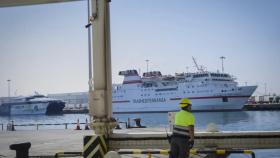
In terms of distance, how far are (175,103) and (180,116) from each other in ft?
283

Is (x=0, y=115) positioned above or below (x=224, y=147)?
below

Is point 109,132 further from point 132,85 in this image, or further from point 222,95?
point 132,85

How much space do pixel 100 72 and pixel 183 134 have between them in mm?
2536

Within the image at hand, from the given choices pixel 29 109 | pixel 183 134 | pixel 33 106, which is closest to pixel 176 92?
pixel 33 106

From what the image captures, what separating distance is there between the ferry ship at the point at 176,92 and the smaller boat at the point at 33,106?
25.9 metres

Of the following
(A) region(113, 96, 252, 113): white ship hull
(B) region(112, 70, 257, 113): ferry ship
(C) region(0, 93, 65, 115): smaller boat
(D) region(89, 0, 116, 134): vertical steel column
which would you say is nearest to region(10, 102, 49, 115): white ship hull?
(C) region(0, 93, 65, 115): smaller boat

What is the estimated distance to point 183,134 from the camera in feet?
21.8

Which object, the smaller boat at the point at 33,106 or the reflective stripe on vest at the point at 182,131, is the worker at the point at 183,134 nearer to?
the reflective stripe on vest at the point at 182,131

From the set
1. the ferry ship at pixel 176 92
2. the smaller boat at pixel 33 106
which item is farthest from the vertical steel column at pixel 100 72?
the smaller boat at pixel 33 106

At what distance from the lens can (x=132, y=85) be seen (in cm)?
10100

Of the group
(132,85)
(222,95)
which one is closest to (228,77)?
(222,95)

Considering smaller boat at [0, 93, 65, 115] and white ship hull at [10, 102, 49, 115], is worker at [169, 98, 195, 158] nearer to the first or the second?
smaller boat at [0, 93, 65, 115]

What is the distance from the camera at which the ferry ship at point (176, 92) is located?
87250 millimetres

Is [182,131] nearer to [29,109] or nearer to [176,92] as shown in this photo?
[176,92]
